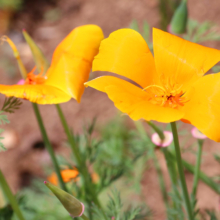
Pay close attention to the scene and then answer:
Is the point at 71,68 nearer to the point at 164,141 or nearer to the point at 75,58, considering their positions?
the point at 75,58

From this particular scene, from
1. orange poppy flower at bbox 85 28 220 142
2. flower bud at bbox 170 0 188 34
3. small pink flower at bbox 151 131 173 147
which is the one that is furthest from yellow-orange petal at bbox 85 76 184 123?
flower bud at bbox 170 0 188 34

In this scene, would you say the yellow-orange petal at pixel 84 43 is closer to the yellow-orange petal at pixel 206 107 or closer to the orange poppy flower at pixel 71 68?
the orange poppy flower at pixel 71 68

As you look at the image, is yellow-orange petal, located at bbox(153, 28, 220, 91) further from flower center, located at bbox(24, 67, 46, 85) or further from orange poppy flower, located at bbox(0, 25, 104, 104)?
flower center, located at bbox(24, 67, 46, 85)

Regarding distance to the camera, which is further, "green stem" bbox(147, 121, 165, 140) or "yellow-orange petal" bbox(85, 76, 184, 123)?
"green stem" bbox(147, 121, 165, 140)

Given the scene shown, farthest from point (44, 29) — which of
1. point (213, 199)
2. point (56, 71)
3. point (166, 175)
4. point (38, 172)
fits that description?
point (56, 71)

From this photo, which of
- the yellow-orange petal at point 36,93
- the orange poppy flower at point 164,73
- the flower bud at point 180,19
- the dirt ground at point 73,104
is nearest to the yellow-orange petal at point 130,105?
the orange poppy flower at point 164,73
